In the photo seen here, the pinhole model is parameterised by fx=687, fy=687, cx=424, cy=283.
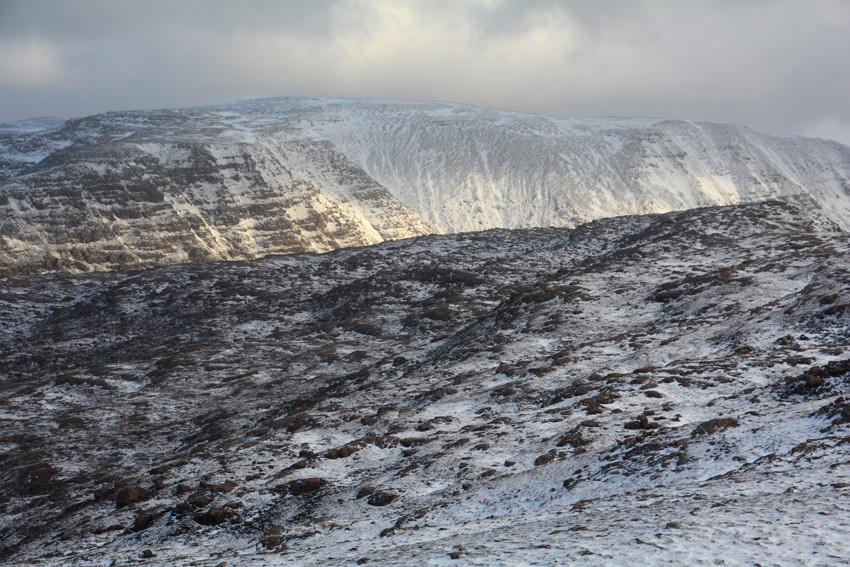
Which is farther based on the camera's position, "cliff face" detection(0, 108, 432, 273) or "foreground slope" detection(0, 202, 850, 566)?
"cliff face" detection(0, 108, 432, 273)

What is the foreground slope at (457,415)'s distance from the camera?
16.5 metres

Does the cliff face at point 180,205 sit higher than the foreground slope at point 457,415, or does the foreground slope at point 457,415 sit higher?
the cliff face at point 180,205

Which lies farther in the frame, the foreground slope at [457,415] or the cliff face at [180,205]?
the cliff face at [180,205]

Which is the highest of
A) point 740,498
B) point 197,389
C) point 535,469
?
point 740,498

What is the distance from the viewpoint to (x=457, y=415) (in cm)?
3322

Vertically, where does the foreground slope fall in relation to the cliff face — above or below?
below

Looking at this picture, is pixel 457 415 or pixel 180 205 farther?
pixel 180 205

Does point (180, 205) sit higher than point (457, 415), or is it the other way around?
point (180, 205)

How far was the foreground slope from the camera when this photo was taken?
1645 cm

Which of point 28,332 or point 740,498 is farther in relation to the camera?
point 28,332

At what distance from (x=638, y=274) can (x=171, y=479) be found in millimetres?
43613

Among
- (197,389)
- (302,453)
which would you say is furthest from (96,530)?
(197,389)

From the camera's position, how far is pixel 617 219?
94.8 m

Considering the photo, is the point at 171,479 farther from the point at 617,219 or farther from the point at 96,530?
the point at 617,219
